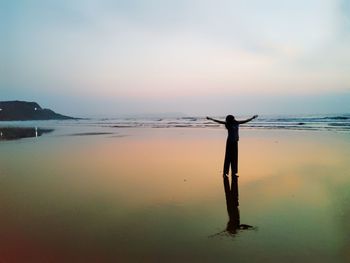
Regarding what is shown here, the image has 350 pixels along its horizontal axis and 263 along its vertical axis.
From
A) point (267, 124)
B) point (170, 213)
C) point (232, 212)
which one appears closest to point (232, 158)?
point (232, 212)

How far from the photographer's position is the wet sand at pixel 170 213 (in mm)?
5719

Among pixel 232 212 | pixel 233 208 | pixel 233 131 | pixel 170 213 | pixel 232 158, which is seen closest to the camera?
pixel 170 213

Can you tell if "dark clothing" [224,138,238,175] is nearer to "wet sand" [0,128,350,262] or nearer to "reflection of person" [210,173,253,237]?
"wet sand" [0,128,350,262]

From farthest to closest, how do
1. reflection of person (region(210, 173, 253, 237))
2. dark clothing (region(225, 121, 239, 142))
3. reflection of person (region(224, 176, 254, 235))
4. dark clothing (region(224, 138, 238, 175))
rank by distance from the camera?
1. dark clothing (region(225, 121, 239, 142))
2. dark clothing (region(224, 138, 238, 175))
3. reflection of person (region(224, 176, 254, 235))
4. reflection of person (region(210, 173, 253, 237))

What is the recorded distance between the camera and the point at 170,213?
786 cm

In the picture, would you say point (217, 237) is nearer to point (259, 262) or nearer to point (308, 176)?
point (259, 262)

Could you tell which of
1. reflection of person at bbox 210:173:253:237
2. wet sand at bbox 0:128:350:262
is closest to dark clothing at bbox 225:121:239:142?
wet sand at bbox 0:128:350:262

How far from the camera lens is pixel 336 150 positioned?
746 inches

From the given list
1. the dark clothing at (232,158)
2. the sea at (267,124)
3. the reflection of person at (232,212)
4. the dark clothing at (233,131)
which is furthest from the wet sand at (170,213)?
the sea at (267,124)

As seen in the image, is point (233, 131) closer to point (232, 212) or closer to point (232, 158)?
point (232, 158)

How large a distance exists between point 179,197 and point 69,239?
11.5ft

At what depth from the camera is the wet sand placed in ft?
18.8

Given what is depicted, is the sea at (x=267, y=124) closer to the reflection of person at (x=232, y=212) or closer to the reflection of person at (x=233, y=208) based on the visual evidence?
the reflection of person at (x=233, y=208)

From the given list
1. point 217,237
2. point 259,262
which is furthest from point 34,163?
point 259,262
